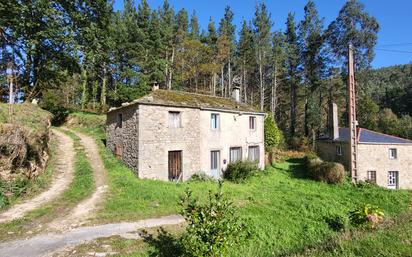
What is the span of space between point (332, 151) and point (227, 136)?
1392 centimetres

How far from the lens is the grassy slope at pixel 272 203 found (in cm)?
1105

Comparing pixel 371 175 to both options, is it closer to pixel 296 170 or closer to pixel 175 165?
pixel 296 170

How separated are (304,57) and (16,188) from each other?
1641 inches

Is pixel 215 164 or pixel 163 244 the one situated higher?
pixel 215 164

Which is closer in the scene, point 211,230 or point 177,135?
point 211,230

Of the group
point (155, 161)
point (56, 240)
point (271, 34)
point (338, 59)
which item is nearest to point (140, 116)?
point (155, 161)

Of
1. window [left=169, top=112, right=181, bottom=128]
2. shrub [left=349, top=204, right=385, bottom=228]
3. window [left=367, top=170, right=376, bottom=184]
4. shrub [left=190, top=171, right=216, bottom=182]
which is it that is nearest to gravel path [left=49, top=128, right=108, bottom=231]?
window [left=169, top=112, right=181, bottom=128]

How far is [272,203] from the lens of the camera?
15727 mm

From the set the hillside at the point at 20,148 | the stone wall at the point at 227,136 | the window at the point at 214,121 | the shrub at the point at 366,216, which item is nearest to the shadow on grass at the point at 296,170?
the stone wall at the point at 227,136

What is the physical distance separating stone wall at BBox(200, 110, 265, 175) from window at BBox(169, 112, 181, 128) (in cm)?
186

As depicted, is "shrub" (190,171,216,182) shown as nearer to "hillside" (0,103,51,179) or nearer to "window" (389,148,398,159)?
"hillside" (0,103,51,179)

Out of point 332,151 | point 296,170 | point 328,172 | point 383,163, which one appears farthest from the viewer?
point 332,151

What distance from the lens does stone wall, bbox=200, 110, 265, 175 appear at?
20000mm

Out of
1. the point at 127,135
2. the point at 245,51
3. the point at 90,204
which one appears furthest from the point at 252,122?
the point at 245,51
